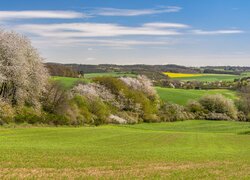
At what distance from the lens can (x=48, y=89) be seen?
7794cm

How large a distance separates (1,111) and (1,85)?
10185mm

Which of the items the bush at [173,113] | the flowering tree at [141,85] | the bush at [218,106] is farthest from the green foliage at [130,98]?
the bush at [218,106]

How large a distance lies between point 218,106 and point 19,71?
64679mm

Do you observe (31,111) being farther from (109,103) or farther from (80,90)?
(109,103)

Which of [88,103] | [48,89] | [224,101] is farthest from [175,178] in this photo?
[224,101]

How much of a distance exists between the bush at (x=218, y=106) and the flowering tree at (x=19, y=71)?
53.4 metres

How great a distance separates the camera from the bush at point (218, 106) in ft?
364

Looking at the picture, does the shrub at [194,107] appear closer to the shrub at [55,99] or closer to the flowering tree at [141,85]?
the flowering tree at [141,85]

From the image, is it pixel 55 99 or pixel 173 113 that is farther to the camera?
pixel 173 113

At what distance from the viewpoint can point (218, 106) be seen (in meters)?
112

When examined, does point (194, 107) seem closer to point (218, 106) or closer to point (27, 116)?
point (218, 106)

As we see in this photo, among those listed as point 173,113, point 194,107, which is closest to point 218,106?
point 194,107

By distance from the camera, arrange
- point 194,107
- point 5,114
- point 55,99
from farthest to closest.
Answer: point 194,107
point 55,99
point 5,114

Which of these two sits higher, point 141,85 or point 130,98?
point 141,85
